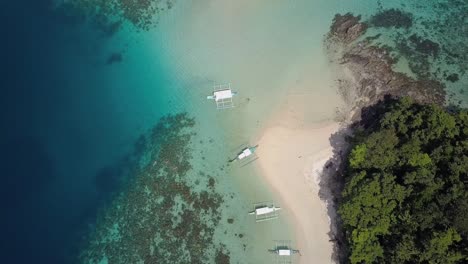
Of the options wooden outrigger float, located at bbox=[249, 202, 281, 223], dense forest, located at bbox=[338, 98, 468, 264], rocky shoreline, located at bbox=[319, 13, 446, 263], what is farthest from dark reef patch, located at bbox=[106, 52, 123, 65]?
dense forest, located at bbox=[338, 98, 468, 264]

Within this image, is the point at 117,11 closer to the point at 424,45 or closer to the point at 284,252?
the point at 284,252

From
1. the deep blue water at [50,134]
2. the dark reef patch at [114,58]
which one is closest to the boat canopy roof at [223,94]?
the deep blue water at [50,134]

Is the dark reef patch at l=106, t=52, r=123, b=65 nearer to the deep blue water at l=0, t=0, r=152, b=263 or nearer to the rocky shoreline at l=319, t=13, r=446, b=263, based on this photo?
the deep blue water at l=0, t=0, r=152, b=263

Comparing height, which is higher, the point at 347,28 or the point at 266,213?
the point at 347,28

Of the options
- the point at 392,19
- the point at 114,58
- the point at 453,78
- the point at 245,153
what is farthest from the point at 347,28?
the point at 114,58

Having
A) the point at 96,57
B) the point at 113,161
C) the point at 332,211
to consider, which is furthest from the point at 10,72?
the point at 332,211

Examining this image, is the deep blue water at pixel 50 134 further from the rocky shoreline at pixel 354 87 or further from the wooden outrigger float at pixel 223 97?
the rocky shoreline at pixel 354 87
